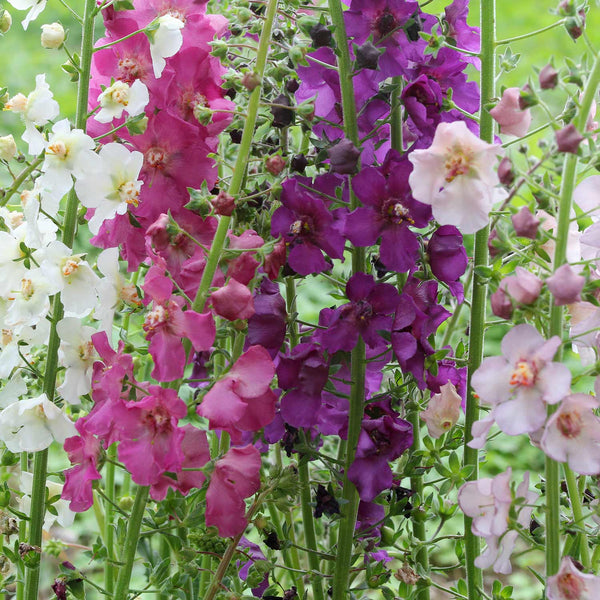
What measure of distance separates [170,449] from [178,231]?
0.61ft

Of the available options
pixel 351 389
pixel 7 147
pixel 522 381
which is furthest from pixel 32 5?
pixel 522 381

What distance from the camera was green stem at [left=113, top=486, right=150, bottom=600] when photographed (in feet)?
2.54

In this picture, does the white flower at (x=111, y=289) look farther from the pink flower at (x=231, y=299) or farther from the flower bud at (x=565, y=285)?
the flower bud at (x=565, y=285)

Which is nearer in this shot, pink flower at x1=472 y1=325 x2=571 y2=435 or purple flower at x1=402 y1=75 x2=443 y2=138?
pink flower at x1=472 y1=325 x2=571 y2=435

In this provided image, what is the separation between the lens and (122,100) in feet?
2.60

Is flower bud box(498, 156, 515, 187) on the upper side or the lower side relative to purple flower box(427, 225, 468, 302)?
upper

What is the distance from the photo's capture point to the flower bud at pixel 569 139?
646mm

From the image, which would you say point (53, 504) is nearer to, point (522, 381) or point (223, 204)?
point (223, 204)

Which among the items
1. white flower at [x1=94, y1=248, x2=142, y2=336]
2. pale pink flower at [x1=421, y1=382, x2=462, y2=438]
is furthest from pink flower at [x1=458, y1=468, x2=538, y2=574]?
white flower at [x1=94, y1=248, x2=142, y2=336]

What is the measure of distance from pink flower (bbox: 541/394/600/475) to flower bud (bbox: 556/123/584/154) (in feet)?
0.61

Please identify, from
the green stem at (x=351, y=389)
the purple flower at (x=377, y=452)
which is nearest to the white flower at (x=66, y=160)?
the green stem at (x=351, y=389)

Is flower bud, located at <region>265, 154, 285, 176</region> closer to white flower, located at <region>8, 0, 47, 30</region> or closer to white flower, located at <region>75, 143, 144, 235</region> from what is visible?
white flower, located at <region>75, 143, 144, 235</region>

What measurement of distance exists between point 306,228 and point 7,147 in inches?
13.5

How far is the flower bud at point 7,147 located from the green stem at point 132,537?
38 cm
